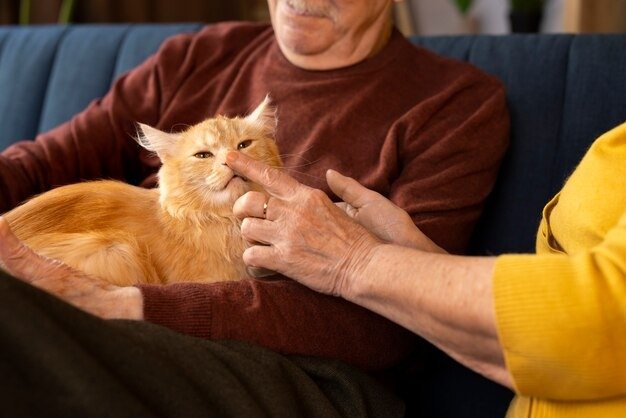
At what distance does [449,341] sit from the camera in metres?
1.10

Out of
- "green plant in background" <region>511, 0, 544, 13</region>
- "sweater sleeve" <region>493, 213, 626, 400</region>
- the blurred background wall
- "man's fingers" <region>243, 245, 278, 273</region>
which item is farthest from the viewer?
"green plant in background" <region>511, 0, 544, 13</region>

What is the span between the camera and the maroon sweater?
4.07 ft

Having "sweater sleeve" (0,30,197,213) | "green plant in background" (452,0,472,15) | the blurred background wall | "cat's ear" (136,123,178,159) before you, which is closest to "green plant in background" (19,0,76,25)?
the blurred background wall

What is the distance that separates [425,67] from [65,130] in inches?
33.5

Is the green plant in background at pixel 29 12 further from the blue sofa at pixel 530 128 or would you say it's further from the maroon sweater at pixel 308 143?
the blue sofa at pixel 530 128

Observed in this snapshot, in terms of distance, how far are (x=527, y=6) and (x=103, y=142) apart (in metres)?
2.13

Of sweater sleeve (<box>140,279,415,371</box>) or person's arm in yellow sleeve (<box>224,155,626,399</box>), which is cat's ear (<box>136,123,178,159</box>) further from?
sweater sleeve (<box>140,279,415,371</box>)

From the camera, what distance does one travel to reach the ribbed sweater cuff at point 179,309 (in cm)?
117

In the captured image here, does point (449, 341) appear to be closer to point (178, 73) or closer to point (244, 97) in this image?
point (244, 97)

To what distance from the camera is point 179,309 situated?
118 cm

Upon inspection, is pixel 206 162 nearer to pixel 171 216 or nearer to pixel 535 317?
pixel 171 216

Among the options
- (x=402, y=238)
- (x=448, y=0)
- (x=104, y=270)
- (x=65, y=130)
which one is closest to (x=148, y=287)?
(x=104, y=270)

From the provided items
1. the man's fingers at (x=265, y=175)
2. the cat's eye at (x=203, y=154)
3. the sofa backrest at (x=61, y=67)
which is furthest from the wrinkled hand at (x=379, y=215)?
the sofa backrest at (x=61, y=67)

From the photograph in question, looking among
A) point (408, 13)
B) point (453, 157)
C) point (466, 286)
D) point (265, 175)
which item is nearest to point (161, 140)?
point (265, 175)
